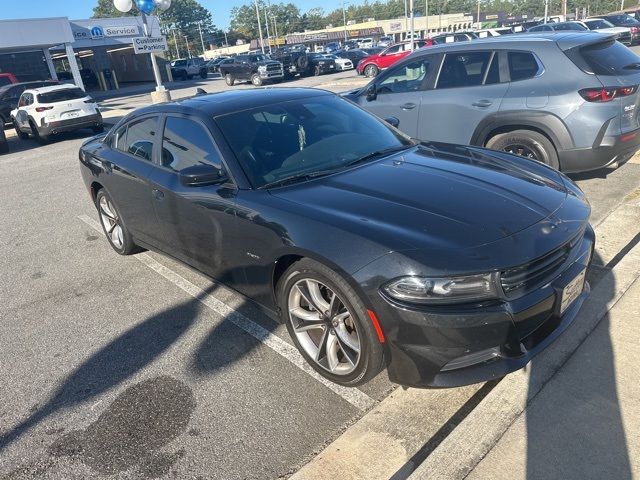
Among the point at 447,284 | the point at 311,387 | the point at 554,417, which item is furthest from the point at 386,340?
the point at 554,417

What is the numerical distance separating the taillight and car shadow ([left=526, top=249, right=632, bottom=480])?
307 cm

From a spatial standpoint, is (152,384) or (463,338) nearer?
(463,338)

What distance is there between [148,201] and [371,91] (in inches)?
157

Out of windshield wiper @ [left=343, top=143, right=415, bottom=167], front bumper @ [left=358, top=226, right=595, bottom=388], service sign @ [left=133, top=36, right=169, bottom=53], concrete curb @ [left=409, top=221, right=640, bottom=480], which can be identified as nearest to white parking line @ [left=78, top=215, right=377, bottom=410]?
front bumper @ [left=358, top=226, right=595, bottom=388]

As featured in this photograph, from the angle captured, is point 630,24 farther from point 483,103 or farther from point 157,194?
point 157,194

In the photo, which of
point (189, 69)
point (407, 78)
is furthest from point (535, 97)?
point (189, 69)

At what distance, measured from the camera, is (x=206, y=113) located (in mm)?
3604

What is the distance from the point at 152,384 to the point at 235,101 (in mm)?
2136

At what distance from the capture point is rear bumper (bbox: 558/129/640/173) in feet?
16.6

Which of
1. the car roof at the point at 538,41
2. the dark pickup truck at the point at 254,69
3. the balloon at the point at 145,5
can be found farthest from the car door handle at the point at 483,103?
the dark pickup truck at the point at 254,69

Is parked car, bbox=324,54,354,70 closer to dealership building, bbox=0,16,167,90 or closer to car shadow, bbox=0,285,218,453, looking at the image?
dealership building, bbox=0,16,167,90

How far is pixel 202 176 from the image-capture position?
3.20m

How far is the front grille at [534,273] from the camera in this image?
7.74 feet

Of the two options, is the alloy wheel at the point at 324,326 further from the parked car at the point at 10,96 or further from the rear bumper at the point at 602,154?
the parked car at the point at 10,96
